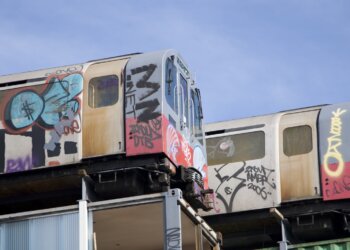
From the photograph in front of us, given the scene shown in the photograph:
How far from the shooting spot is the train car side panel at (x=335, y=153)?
39.8m

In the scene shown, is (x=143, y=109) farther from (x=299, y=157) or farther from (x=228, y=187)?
(x=228, y=187)

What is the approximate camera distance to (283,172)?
41031mm

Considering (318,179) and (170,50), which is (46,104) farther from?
(318,179)

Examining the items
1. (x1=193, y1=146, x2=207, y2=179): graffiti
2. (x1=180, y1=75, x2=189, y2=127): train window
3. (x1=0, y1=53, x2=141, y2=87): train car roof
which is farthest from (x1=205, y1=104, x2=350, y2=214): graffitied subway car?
(x1=0, y1=53, x2=141, y2=87): train car roof

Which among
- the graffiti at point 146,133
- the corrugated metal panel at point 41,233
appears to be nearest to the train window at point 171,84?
the graffiti at point 146,133

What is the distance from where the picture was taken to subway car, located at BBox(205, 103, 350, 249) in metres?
40.0

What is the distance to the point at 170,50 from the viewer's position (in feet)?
118

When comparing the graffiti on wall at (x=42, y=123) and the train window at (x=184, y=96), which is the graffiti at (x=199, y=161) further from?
the graffiti on wall at (x=42, y=123)

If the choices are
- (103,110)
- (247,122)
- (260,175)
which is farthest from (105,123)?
(247,122)

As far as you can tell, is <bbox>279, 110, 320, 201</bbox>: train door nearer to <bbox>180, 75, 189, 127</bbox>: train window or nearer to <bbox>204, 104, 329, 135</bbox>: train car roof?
<bbox>204, 104, 329, 135</bbox>: train car roof

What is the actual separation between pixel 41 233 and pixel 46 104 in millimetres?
4075

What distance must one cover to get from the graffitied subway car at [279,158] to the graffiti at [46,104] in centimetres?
902

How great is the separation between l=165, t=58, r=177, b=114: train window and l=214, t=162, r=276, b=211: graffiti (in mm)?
7106

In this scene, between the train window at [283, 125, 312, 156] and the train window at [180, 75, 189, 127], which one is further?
the train window at [283, 125, 312, 156]
